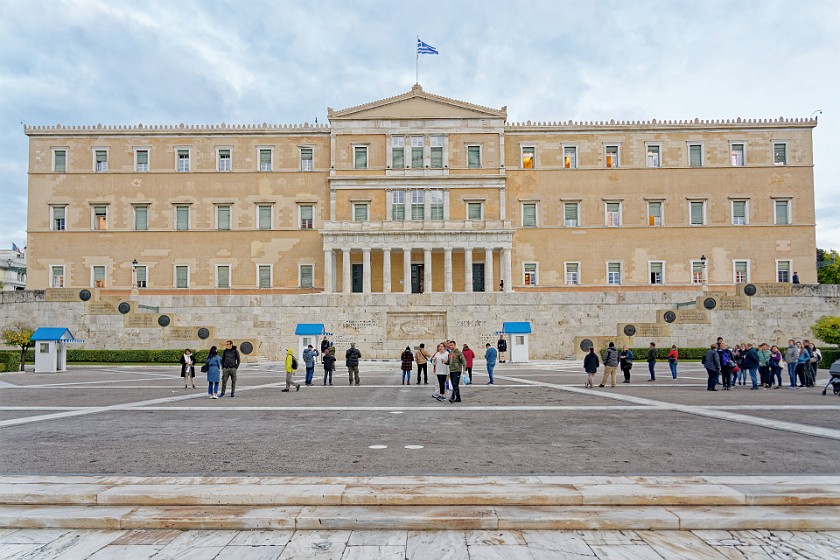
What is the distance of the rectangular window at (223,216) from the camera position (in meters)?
53.0

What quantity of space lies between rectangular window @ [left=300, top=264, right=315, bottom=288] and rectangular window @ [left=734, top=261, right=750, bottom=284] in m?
36.1

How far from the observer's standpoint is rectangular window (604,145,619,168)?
175 ft

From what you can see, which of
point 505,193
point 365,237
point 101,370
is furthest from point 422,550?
point 505,193

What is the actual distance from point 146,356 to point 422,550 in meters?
33.1

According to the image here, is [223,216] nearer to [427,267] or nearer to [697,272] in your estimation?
[427,267]

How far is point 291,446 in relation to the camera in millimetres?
10086

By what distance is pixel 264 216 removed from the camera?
53.1 meters

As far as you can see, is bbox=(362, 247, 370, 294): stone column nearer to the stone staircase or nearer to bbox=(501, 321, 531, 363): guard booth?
bbox=(501, 321, 531, 363): guard booth

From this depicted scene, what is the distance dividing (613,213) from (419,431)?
149 ft

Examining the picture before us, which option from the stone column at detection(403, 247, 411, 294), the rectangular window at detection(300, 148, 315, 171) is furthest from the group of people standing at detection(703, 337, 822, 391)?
the rectangular window at detection(300, 148, 315, 171)

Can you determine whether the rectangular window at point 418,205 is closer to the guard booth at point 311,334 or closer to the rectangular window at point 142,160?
the guard booth at point 311,334

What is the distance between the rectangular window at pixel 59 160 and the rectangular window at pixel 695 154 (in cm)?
5435

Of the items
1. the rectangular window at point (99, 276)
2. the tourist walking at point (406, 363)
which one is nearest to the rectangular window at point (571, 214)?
the tourist walking at point (406, 363)

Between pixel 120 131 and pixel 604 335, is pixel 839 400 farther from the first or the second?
pixel 120 131
